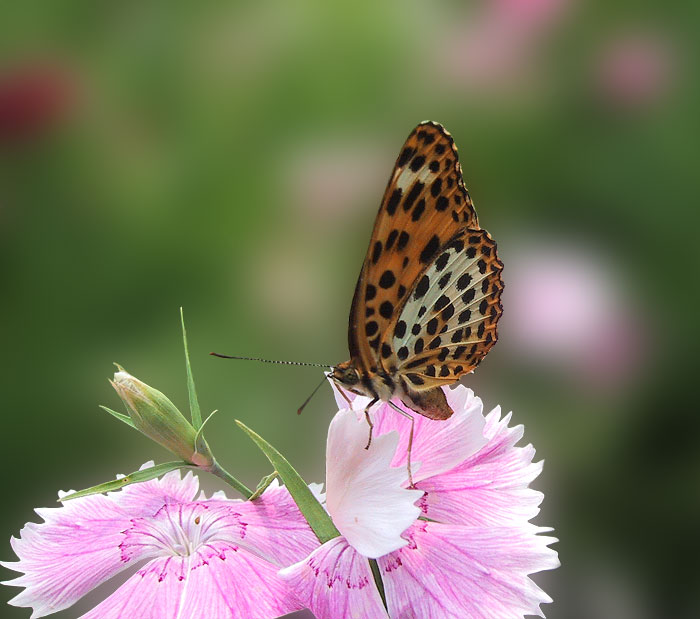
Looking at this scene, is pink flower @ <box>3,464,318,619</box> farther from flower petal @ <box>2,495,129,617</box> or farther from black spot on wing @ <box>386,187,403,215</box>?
black spot on wing @ <box>386,187,403,215</box>

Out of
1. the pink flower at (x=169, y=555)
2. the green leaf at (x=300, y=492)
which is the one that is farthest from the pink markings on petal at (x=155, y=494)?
the green leaf at (x=300, y=492)

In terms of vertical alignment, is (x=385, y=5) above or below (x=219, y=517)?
above

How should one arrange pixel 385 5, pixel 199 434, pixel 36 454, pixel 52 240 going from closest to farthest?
pixel 199 434
pixel 36 454
pixel 52 240
pixel 385 5

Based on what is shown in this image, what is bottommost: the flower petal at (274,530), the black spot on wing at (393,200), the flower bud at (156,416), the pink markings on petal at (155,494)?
the flower petal at (274,530)

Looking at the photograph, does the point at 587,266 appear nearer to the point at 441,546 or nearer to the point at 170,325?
the point at 170,325

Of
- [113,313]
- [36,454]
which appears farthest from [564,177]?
[36,454]

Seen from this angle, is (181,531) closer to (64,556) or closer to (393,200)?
(64,556)

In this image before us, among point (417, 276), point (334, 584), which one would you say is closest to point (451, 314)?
point (417, 276)

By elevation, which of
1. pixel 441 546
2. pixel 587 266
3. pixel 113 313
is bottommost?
pixel 587 266

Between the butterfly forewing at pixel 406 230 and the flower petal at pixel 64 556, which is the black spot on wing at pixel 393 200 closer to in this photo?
the butterfly forewing at pixel 406 230

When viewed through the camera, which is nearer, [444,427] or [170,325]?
[444,427]
